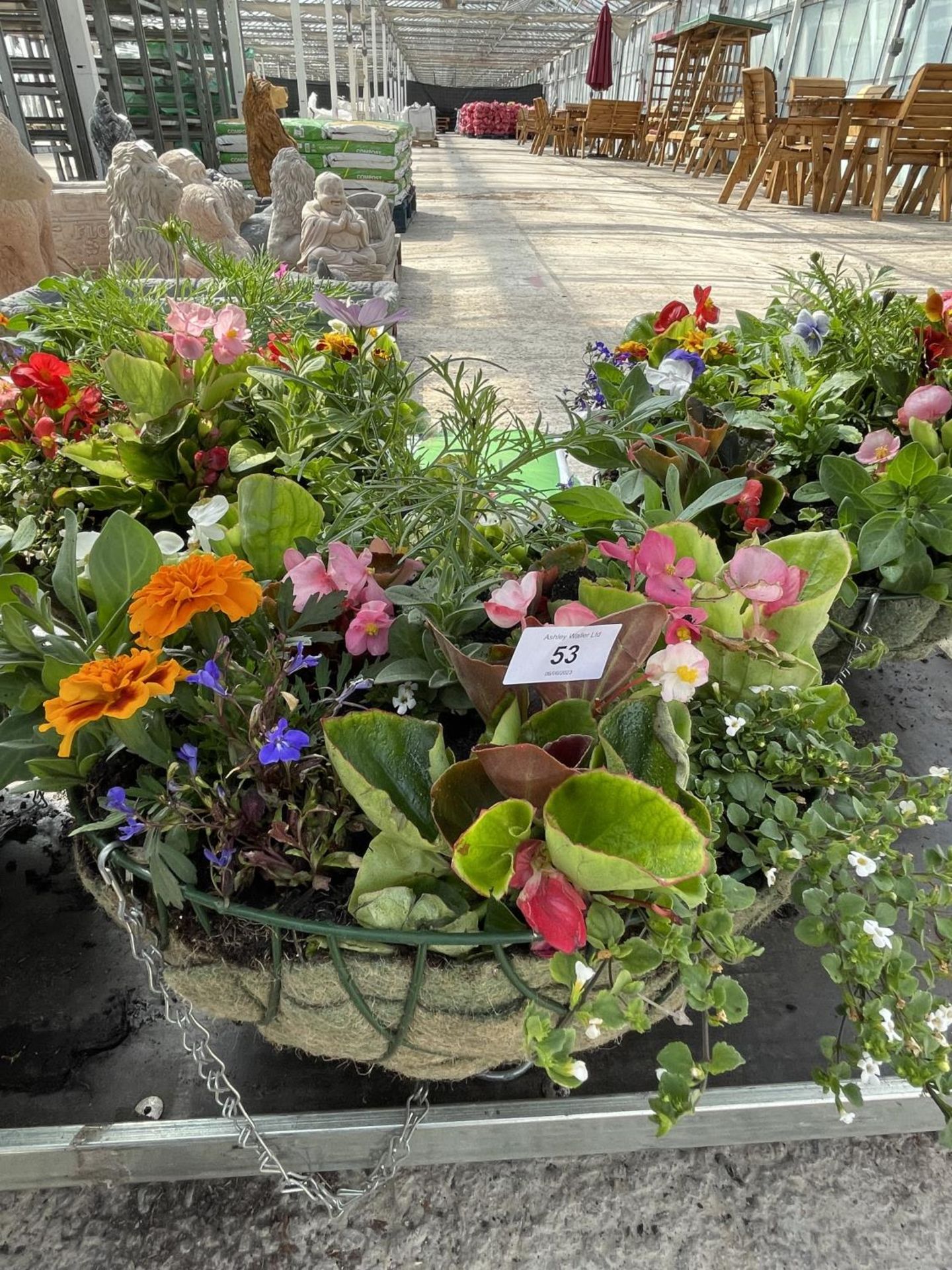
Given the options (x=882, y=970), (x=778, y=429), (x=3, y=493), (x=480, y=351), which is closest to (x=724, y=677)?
(x=882, y=970)

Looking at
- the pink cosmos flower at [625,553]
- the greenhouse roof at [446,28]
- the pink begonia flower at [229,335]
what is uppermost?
the greenhouse roof at [446,28]

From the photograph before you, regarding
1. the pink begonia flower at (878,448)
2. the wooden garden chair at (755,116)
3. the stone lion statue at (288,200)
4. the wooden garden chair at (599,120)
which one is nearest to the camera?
the pink begonia flower at (878,448)

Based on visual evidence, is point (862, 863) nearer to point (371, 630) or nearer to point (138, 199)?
point (371, 630)

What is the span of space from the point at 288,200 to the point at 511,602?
15.4 feet

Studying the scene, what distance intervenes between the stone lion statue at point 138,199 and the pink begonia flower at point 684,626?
3404 mm

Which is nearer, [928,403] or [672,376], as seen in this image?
[928,403]

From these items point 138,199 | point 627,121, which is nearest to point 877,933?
point 138,199

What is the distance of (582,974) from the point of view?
498mm

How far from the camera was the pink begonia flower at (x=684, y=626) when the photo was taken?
0.62m

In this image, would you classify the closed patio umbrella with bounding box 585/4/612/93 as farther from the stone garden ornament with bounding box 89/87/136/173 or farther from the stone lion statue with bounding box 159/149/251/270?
the stone lion statue with bounding box 159/149/251/270

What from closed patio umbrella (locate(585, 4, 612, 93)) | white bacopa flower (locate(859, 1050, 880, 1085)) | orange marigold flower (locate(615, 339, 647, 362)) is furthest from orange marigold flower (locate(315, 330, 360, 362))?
closed patio umbrella (locate(585, 4, 612, 93))

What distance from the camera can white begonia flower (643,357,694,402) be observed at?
1168mm

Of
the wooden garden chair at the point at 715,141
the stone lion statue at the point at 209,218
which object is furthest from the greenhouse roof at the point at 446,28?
the stone lion statue at the point at 209,218

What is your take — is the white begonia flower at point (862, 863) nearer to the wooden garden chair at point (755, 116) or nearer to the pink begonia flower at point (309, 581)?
the pink begonia flower at point (309, 581)
